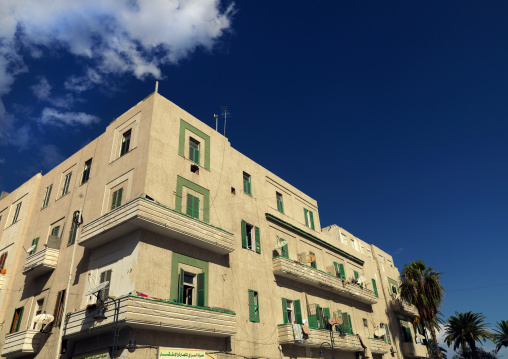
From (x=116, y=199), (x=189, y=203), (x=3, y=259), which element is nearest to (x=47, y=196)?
(x=3, y=259)

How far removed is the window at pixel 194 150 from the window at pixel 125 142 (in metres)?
4.29

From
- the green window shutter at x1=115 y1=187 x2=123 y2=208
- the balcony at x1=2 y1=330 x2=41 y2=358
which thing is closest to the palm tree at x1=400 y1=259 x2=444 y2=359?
the green window shutter at x1=115 y1=187 x2=123 y2=208

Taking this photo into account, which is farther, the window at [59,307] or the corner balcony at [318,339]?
the corner balcony at [318,339]

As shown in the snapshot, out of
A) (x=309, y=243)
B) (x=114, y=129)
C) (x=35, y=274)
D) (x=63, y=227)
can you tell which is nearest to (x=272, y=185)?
(x=309, y=243)

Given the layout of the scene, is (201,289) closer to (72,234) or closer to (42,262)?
(72,234)

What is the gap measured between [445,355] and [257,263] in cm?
5937

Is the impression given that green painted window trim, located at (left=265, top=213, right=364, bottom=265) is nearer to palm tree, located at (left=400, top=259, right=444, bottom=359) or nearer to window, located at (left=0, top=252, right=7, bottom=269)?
palm tree, located at (left=400, top=259, right=444, bottom=359)

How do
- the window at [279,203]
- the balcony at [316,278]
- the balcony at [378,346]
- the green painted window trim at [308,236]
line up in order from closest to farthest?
the balcony at [316,278] → the green painted window trim at [308,236] → the window at [279,203] → the balcony at [378,346]

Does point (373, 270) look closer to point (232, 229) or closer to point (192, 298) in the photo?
point (232, 229)

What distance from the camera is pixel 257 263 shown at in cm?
2839

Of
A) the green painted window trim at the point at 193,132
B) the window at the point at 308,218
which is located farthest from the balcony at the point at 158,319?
the window at the point at 308,218

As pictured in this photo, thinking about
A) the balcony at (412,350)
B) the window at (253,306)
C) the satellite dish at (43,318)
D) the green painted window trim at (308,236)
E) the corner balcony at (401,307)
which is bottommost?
the balcony at (412,350)

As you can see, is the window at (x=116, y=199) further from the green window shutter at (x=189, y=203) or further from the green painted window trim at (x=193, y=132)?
the green painted window trim at (x=193, y=132)

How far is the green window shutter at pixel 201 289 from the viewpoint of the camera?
881 inches
